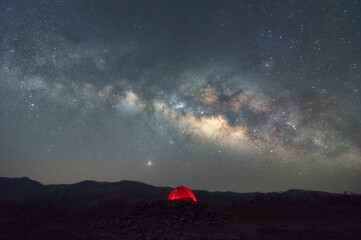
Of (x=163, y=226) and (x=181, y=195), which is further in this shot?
(x=181, y=195)

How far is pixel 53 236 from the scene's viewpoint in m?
9.07

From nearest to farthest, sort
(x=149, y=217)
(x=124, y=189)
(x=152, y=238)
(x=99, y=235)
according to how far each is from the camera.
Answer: (x=152, y=238) → (x=99, y=235) → (x=149, y=217) → (x=124, y=189)

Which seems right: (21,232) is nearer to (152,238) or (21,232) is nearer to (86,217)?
(86,217)

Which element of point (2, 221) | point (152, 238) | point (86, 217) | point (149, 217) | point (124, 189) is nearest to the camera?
point (152, 238)

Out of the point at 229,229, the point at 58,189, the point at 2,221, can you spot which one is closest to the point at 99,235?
the point at 2,221

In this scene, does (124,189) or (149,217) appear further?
(124,189)

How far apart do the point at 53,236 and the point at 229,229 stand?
757 centimetres

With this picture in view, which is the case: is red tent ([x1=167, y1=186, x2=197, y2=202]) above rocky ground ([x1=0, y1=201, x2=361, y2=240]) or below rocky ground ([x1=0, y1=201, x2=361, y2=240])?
above

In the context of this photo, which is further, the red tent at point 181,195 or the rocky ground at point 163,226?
the red tent at point 181,195

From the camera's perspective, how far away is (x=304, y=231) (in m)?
11.0

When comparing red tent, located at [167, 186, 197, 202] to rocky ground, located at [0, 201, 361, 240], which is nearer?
rocky ground, located at [0, 201, 361, 240]

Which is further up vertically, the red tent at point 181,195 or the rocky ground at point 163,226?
the red tent at point 181,195

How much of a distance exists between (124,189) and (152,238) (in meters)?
43.7

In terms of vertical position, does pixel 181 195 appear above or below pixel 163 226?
above
